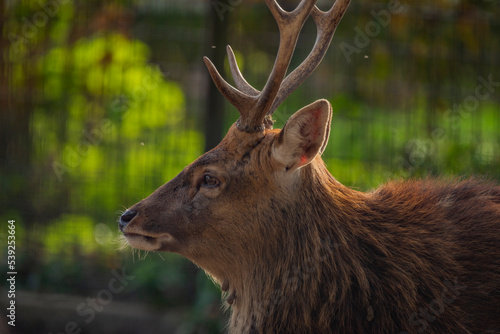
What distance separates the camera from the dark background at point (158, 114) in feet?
19.1

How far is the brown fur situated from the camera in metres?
2.87

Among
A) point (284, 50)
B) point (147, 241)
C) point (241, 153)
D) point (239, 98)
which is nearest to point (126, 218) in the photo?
point (147, 241)

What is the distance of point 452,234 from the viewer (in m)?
3.03

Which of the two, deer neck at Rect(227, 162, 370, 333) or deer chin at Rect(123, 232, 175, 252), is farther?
deer chin at Rect(123, 232, 175, 252)

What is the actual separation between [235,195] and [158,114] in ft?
10.8

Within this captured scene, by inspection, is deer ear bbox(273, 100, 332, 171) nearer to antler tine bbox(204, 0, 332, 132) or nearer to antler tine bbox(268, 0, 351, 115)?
antler tine bbox(204, 0, 332, 132)

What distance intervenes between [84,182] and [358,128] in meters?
2.56

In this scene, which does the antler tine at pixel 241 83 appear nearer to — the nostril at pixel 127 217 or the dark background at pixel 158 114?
the nostril at pixel 127 217

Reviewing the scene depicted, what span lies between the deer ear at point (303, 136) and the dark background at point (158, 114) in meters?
2.80

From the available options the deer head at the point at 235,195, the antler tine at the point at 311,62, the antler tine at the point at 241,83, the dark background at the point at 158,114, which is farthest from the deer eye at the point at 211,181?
the dark background at the point at 158,114

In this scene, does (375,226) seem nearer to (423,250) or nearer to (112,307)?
(423,250)

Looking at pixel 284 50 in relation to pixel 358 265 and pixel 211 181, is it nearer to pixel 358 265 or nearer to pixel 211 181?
pixel 211 181

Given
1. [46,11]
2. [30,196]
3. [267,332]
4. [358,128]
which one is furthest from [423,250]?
[46,11]

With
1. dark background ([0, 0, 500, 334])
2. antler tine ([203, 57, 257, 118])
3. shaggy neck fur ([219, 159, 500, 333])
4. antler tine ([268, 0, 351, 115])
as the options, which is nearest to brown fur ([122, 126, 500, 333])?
shaggy neck fur ([219, 159, 500, 333])
